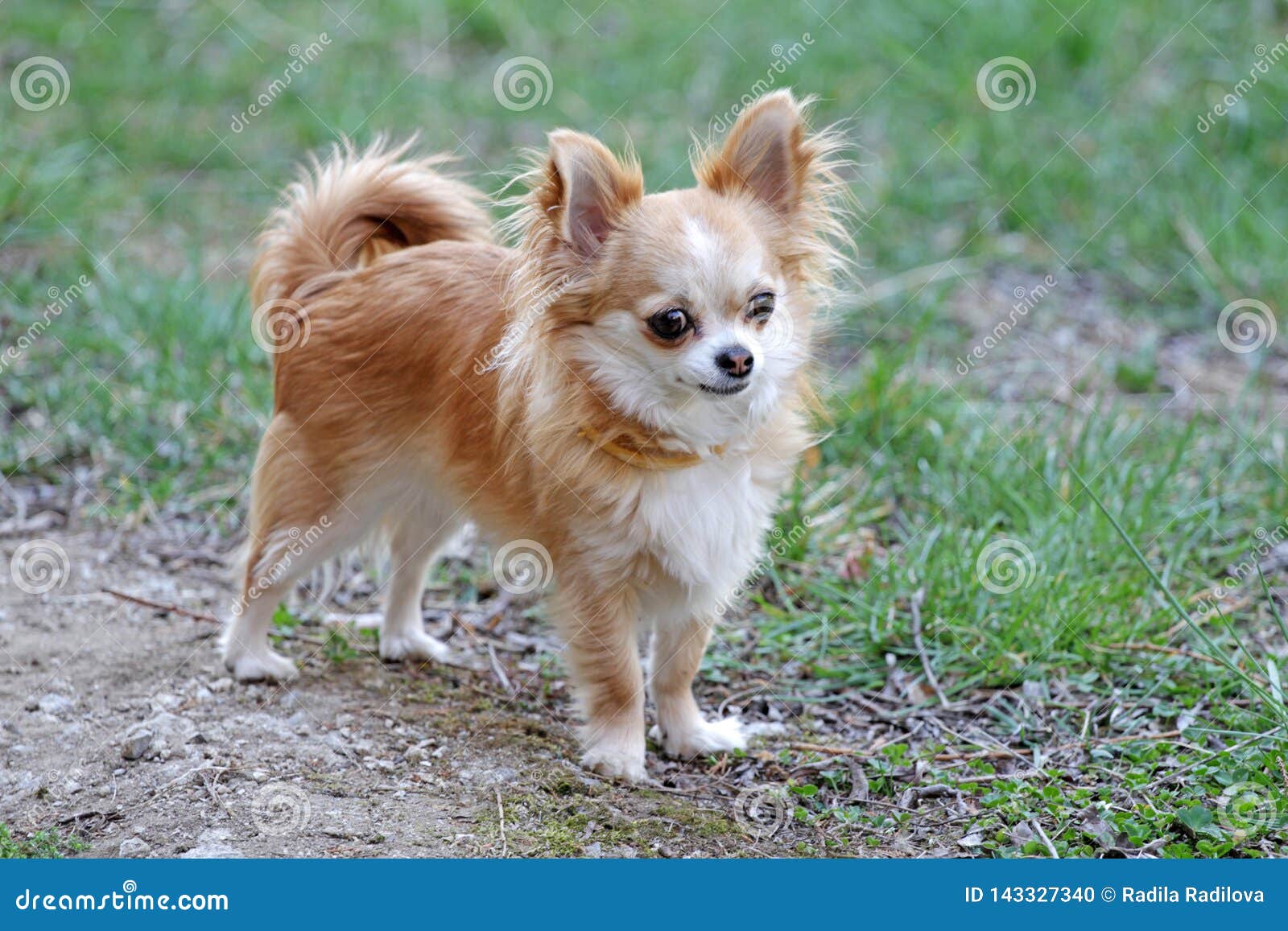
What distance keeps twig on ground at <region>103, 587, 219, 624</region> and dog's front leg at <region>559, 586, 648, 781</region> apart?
4.55ft

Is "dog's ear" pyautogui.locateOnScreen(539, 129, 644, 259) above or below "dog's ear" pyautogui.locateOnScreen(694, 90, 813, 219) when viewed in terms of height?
below

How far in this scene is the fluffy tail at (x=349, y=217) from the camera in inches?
150

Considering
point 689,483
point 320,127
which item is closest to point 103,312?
point 320,127

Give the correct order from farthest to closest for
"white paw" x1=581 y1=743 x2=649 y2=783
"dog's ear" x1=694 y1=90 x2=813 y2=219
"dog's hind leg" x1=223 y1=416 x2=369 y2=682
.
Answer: "dog's hind leg" x1=223 y1=416 x2=369 y2=682 < "white paw" x1=581 y1=743 x2=649 y2=783 < "dog's ear" x1=694 y1=90 x2=813 y2=219

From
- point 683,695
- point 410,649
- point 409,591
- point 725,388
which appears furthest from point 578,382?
point 410,649

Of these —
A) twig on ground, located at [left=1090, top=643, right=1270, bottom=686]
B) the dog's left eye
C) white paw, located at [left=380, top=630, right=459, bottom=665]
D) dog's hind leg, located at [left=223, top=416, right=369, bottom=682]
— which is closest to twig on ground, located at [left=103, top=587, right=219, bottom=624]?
dog's hind leg, located at [left=223, top=416, right=369, bottom=682]

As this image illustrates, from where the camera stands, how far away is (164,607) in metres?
4.07

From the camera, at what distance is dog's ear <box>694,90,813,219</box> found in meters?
3.20

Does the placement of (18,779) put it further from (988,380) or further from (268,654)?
(988,380)

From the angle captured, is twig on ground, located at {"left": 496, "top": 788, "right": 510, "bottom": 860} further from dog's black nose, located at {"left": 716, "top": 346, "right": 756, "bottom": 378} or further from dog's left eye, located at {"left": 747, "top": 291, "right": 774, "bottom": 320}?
dog's left eye, located at {"left": 747, "top": 291, "right": 774, "bottom": 320}

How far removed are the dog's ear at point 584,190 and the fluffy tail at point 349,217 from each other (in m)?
0.84

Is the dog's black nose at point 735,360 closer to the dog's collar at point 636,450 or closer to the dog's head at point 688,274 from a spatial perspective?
the dog's head at point 688,274

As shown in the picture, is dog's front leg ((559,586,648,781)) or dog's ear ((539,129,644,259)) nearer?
dog's ear ((539,129,644,259))

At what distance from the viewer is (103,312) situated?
18.6 ft
